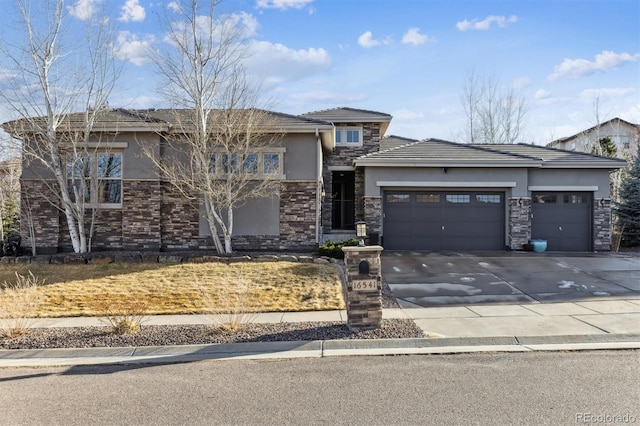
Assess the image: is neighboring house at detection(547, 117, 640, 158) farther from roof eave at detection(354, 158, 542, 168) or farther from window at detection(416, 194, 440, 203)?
window at detection(416, 194, 440, 203)

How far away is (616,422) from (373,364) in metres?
2.71

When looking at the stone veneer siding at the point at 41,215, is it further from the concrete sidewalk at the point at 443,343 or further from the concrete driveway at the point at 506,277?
the concrete driveway at the point at 506,277

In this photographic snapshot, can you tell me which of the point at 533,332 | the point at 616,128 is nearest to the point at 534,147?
the point at 533,332

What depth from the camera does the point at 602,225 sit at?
17.7m

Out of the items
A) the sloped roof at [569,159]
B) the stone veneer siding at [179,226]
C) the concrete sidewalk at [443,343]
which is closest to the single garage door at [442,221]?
the sloped roof at [569,159]

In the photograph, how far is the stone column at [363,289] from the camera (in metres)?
7.25

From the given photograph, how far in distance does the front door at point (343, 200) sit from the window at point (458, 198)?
5.02m

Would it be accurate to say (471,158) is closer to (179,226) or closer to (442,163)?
(442,163)

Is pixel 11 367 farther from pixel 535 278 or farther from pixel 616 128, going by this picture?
pixel 616 128

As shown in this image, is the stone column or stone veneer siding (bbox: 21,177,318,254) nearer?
the stone column

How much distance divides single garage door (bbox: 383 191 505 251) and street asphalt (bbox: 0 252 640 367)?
11.7 feet

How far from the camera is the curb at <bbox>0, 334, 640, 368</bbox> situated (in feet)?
20.6

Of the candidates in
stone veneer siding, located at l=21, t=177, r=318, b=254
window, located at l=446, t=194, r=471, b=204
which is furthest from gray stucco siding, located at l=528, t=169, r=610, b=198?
stone veneer siding, located at l=21, t=177, r=318, b=254

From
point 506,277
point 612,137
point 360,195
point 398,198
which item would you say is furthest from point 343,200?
point 612,137
